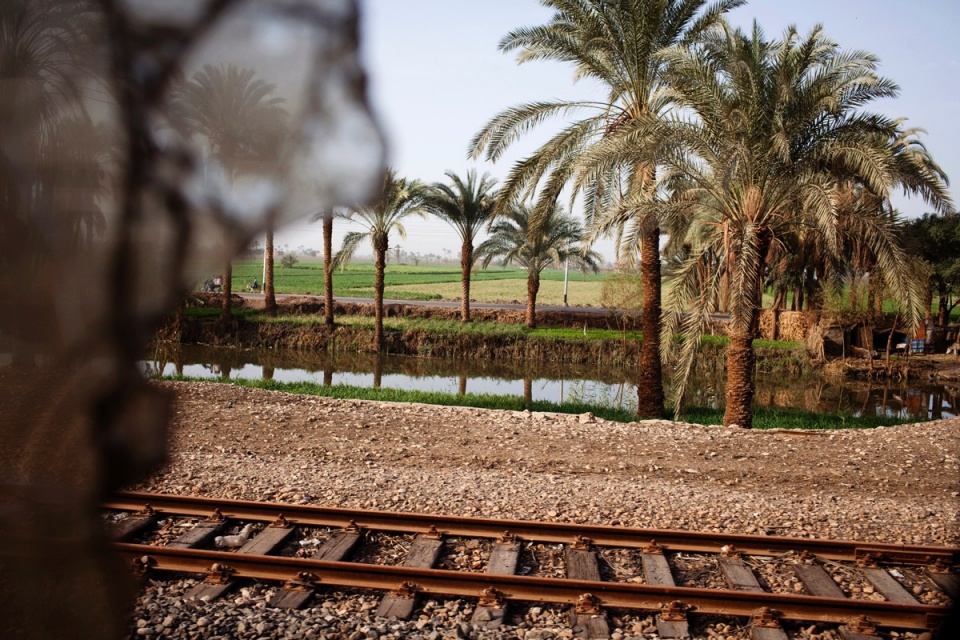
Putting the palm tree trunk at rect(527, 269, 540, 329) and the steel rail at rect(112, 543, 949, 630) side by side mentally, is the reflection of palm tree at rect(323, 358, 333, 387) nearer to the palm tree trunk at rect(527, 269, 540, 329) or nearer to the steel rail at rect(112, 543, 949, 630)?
the palm tree trunk at rect(527, 269, 540, 329)

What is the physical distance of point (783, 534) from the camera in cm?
689

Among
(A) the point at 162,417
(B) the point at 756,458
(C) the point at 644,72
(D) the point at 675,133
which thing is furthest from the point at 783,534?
(C) the point at 644,72

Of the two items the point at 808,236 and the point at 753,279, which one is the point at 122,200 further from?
the point at 808,236

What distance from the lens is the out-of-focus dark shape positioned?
3.54 ft

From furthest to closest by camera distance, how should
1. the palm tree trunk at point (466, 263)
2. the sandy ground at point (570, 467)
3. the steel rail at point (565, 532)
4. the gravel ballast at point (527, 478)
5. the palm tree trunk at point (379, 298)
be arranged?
1. the palm tree trunk at point (466, 263)
2. the palm tree trunk at point (379, 298)
3. the sandy ground at point (570, 467)
4. the steel rail at point (565, 532)
5. the gravel ballast at point (527, 478)

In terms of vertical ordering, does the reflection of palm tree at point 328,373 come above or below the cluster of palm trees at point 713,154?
below

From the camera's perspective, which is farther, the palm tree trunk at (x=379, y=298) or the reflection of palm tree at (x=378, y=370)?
the palm tree trunk at (x=379, y=298)

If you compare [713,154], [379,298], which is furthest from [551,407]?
[379,298]

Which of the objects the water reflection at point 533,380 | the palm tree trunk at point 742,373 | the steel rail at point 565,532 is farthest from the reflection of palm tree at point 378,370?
the steel rail at point 565,532

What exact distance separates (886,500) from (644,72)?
9733mm

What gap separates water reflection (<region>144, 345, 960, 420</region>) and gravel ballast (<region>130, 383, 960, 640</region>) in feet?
33.2

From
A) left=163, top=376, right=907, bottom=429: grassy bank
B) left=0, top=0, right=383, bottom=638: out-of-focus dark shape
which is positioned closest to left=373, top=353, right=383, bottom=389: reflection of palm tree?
left=163, top=376, right=907, bottom=429: grassy bank

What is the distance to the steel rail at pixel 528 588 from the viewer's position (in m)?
5.07

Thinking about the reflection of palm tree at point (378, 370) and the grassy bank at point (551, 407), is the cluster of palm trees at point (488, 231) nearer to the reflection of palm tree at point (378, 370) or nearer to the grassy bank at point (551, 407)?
the reflection of palm tree at point (378, 370)
